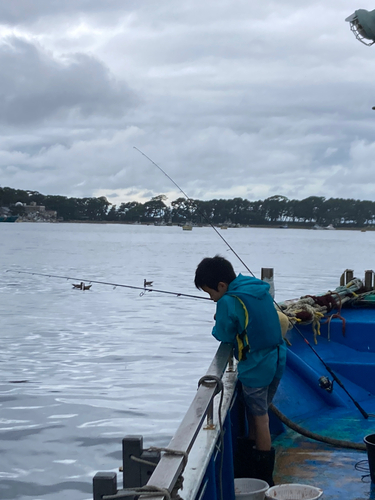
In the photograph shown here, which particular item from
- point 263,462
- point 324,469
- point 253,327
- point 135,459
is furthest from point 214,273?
point 324,469

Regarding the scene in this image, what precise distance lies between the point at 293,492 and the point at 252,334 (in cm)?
107

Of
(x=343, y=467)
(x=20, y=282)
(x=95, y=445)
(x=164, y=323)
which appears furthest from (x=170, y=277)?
(x=343, y=467)

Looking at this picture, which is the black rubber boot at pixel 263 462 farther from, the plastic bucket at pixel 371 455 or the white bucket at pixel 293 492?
the plastic bucket at pixel 371 455

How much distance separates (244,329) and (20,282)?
90.8 feet

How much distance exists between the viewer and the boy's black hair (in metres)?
3.97

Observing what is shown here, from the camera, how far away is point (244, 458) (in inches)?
169

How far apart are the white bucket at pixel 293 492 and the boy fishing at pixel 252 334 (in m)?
0.29

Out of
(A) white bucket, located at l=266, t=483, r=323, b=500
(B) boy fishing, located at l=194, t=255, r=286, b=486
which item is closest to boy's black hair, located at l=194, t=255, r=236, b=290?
(B) boy fishing, located at l=194, t=255, r=286, b=486

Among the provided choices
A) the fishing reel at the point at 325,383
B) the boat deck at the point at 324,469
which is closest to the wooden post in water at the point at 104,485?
the boat deck at the point at 324,469

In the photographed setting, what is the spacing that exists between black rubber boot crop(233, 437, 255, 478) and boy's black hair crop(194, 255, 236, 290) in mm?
1221

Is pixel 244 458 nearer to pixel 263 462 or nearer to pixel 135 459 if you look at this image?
pixel 263 462

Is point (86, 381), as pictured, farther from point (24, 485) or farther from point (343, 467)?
point (343, 467)

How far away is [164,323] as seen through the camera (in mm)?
18781

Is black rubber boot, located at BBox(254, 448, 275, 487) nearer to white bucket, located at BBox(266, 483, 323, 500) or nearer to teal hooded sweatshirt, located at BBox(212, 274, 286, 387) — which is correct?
white bucket, located at BBox(266, 483, 323, 500)
